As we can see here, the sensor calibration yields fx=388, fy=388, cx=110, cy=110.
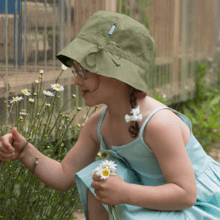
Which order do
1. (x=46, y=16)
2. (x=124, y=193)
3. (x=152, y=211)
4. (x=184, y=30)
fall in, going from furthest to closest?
(x=184, y=30)
(x=46, y=16)
(x=152, y=211)
(x=124, y=193)

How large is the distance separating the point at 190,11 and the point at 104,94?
4.50 m

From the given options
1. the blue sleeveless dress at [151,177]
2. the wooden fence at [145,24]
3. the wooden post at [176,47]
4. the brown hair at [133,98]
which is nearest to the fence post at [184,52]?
the wooden fence at [145,24]

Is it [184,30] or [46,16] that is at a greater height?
[46,16]

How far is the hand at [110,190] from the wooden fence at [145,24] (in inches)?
48.3

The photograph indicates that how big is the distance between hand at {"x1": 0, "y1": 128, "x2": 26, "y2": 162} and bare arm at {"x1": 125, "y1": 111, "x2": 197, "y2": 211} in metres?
0.58

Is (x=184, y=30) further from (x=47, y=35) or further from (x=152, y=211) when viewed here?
→ (x=152, y=211)

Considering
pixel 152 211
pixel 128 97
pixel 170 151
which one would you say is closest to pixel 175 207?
pixel 152 211

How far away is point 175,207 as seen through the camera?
176 centimetres

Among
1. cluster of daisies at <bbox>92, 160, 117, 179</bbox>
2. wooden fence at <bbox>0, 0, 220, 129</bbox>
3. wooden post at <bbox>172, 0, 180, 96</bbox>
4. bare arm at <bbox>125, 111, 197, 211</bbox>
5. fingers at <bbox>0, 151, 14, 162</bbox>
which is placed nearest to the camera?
cluster of daisies at <bbox>92, 160, 117, 179</bbox>

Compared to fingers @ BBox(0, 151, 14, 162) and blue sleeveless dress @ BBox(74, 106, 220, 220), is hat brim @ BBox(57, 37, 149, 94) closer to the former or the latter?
blue sleeveless dress @ BBox(74, 106, 220, 220)

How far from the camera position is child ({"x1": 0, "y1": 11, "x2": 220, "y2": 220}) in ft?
5.67

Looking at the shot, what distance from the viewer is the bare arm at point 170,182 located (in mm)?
1717

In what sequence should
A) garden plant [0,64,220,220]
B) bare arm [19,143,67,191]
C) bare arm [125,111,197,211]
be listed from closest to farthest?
bare arm [125,111,197,211] < bare arm [19,143,67,191] < garden plant [0,64,220,220]

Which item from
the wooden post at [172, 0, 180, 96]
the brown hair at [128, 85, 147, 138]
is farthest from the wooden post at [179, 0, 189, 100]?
the brown hair at [128, 85, 147, 138]
